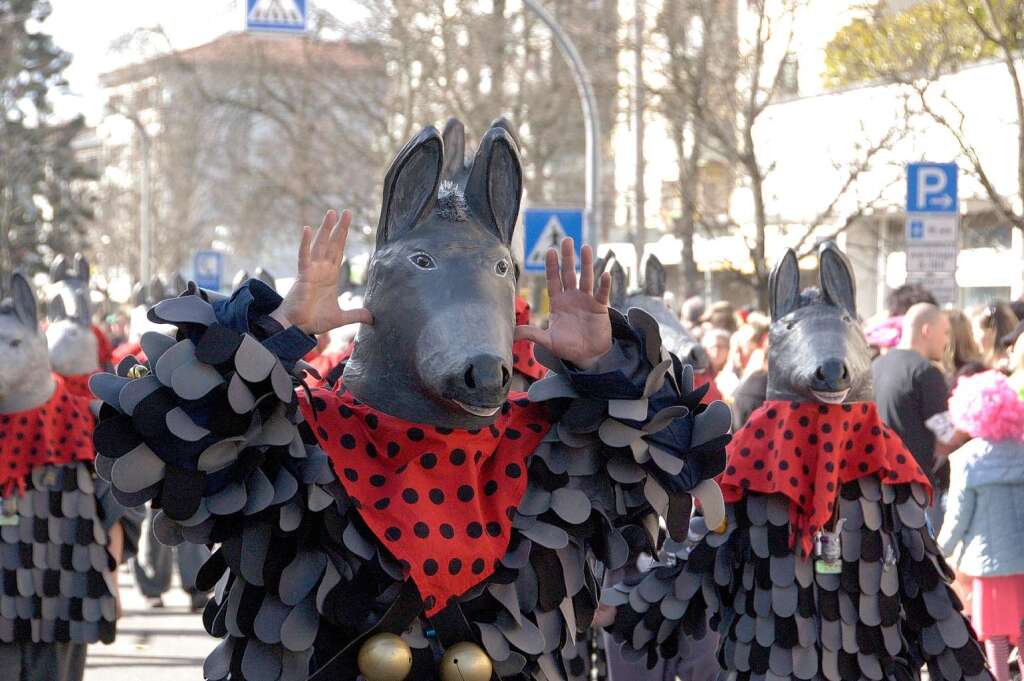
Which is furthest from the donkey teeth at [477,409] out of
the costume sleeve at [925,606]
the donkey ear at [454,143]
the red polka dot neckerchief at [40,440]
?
the red polka dot neckerchief at [40,440]

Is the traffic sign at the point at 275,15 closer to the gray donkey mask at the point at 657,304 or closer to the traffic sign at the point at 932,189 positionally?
the traffic sign at the point at 932,189

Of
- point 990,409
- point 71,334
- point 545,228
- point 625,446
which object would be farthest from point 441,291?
point 545,228

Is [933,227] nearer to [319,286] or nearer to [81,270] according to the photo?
[81,270]

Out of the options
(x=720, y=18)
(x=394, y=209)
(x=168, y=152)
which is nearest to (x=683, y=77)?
(x=720, y=18)

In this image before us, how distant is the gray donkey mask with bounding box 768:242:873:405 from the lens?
228 inches

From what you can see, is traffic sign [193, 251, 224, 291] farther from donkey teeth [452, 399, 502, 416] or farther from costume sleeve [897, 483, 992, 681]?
donkey teeth [452, 399, 502, 416]

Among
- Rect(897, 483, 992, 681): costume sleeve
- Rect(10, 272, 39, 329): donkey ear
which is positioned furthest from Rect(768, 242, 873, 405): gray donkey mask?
Rect(10, 272, 39, 329): donkey ear

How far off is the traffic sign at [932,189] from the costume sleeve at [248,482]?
887cm

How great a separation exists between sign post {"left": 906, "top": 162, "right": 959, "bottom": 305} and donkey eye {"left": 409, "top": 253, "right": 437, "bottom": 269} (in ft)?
28.2

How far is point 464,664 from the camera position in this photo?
3633 mm

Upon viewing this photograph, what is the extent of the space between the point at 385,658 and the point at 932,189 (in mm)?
9108

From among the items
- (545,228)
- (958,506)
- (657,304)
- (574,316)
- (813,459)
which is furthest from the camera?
(545,228)

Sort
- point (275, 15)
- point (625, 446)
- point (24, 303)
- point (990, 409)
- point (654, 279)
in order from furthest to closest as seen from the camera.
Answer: point (275, 15)
point (654, 279)
point (24, 303)
point (990, 409)
point (625, 446)

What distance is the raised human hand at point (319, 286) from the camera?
3.68 metres
